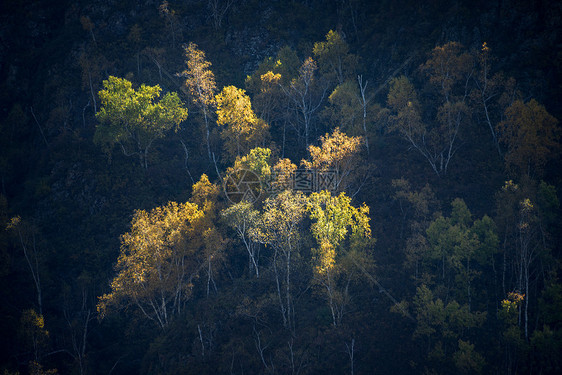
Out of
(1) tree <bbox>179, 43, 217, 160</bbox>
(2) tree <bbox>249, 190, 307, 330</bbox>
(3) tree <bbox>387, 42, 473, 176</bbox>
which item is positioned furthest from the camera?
(1) tree <bbox>179, 43, 217, 160</bbox>

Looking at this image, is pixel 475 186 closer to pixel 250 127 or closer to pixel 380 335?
pixel 380 335

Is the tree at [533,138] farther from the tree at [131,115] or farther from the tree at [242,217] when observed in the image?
the tree at [131,115]

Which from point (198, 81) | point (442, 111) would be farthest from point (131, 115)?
point (442, 111)

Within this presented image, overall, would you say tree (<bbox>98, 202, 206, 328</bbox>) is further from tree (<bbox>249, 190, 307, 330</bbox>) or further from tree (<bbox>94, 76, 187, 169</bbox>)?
tree (<bbox>94, 76, 187, 169</bbox>)

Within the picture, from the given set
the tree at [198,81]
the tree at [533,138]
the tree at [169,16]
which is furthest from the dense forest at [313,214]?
the tree at [169,16]

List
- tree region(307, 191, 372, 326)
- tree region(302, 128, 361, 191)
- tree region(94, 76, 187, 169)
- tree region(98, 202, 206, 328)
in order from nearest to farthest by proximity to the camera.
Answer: tree region(307, 191, 372, 326)
tree region(98, 202, 206, 328)
tree region(302, 128, 361, 191)
tree region(94, 76, 187, 169)

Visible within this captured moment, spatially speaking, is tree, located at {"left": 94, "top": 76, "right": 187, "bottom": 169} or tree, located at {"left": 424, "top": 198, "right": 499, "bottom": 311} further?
tree, located at {"left": 94, "top": 76, "right": 187, "bottom": 169}

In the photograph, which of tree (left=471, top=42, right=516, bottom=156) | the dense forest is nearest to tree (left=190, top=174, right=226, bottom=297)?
the dense forest
